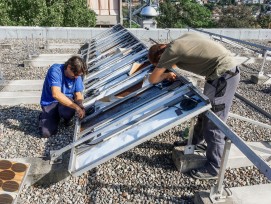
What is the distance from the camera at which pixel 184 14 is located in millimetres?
33094

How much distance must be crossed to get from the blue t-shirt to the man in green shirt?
161 centimetres

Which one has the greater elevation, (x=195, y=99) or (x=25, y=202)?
(x=195, y=99)

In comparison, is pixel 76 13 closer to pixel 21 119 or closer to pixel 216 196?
pixel 21 119

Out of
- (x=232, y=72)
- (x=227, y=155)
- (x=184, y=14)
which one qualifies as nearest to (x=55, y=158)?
(x=227, y=155)

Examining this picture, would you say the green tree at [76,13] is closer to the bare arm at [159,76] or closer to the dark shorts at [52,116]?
the dark shorts at [52,116]

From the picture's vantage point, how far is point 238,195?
325 cm

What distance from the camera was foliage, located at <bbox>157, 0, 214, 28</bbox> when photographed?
107 ft

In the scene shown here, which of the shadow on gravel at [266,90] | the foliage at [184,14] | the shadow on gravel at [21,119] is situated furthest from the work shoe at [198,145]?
the foliage at [184,14]

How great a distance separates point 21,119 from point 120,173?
2.47 m

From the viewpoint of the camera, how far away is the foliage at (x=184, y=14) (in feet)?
107

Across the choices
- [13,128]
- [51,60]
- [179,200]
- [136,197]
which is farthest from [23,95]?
[179,200]

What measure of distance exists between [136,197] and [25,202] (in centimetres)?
136

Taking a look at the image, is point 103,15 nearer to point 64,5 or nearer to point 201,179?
point 64,5

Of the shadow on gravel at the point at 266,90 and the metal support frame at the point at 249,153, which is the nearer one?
the metal support frame at the point at 249,153
